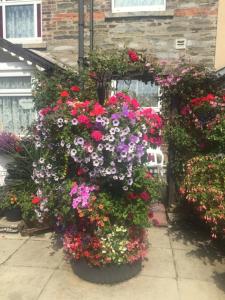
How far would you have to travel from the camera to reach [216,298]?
366 centimetres

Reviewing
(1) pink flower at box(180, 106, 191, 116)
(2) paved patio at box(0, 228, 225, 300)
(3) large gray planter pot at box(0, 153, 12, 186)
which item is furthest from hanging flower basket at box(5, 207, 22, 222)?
(1) pink flower at box(180, 106, 191, 116)

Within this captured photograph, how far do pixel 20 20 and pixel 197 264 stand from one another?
23.5ft

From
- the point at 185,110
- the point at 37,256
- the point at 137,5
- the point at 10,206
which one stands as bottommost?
the point at 37,256

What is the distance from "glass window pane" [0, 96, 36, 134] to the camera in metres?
7.16

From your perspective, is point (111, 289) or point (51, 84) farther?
point (51, 84)

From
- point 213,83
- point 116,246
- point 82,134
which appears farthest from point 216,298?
point 213,83

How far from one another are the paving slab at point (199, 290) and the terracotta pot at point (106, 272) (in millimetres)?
603

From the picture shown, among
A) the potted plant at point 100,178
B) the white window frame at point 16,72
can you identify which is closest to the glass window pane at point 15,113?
the white window frame at point 16,72

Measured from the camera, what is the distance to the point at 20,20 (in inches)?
344

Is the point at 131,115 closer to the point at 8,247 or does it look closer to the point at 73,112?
the point at 73,112

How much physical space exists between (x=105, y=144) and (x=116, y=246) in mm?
1098

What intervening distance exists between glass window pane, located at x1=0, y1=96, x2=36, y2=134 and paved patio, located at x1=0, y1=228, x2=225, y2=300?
2763 mm

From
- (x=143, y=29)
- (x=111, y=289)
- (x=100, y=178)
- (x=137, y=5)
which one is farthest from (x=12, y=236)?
(x=137, y=5)

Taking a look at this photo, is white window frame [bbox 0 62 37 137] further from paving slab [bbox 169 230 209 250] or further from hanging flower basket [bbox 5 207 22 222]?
paving slab [bbox 169 230 209 250]
